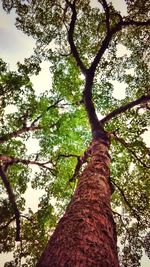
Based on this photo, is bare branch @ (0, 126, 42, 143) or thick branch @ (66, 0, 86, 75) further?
bare branch @ (0, 126, 42, 143)

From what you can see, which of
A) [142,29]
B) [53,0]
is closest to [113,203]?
[142,29]

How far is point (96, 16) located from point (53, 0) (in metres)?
1.88

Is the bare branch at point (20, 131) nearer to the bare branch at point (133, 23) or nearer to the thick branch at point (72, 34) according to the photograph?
the thick branch at point (72, 34)

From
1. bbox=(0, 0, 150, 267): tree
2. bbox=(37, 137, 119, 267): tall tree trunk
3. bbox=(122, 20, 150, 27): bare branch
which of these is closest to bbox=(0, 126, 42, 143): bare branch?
bbox=(0, 0, 150, 267): tree

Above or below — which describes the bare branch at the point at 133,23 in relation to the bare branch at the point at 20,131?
above

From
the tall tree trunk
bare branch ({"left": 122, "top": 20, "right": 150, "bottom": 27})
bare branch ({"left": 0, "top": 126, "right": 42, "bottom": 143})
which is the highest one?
bare branch ({"left": 122, "top": 20, "right": 150, "bottom": 27})

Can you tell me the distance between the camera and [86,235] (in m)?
2.50

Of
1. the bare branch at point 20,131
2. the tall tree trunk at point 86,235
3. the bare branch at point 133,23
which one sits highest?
the bare branch at point 133,23

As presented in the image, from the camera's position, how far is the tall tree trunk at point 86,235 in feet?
6.88

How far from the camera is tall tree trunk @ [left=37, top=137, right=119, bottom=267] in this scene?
2.10 m

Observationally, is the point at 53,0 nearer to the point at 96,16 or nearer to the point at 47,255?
the point at 96,16

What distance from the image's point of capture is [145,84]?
11.7 metres

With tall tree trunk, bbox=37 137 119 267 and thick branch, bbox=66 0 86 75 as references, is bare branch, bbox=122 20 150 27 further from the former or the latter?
tall tree trunk, bbox=37 137 119 267

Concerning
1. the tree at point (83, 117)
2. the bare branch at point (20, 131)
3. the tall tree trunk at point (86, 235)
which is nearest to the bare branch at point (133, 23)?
the tree at point (83, 117)
